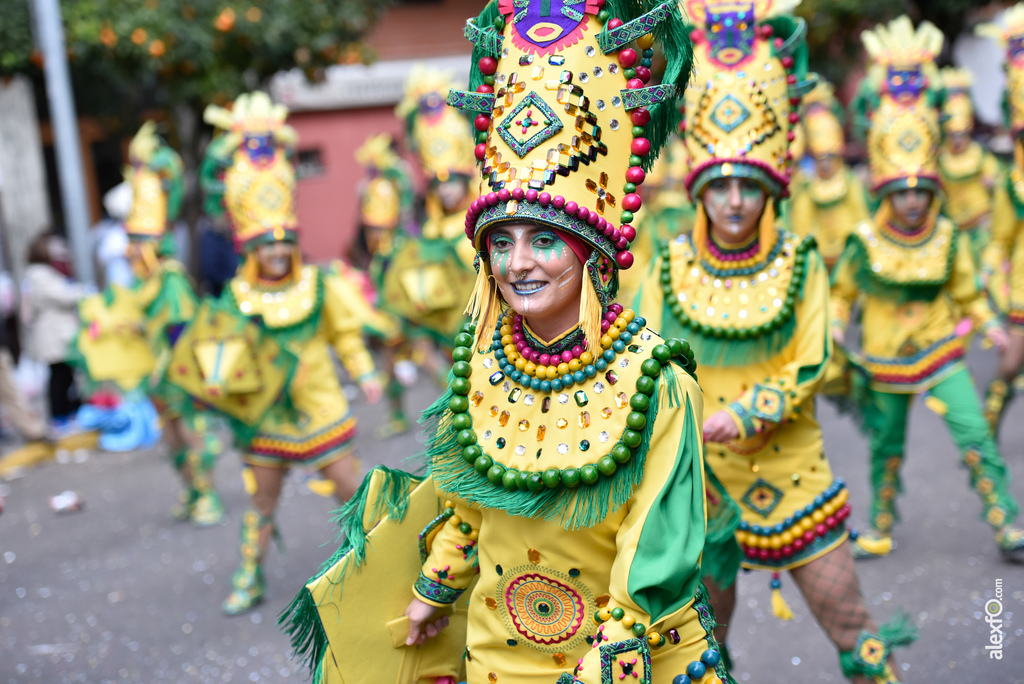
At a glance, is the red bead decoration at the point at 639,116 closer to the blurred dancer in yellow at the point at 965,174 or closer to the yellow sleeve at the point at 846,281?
the yellow sleeve at the point at 846,281

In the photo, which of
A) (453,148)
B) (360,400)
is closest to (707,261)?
(453,148)

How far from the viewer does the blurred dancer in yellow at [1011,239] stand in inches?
229

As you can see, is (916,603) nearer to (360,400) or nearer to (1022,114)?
(1022,114)

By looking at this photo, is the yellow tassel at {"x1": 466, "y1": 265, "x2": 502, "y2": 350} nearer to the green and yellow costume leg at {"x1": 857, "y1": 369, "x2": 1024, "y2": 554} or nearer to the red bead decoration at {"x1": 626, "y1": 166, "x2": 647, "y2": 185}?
the red bead decoration at {"x1": 626, "y1": 166, "x2": 647, "y2": 185}

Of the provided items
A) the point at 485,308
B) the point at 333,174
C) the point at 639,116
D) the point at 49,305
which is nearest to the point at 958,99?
the point at 639,116

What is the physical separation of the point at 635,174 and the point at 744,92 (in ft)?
4.43

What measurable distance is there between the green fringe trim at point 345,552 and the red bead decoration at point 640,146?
109 cm

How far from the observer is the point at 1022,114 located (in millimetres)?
5801

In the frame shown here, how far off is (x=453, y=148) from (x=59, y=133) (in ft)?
14.3

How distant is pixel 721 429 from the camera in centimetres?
302

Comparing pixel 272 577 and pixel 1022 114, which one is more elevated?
pixel 1022 114

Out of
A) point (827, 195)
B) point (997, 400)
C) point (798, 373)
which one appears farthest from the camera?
point (827, 195)

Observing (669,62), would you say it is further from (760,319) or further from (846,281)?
(846,281)

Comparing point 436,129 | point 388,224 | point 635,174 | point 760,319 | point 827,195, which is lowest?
point 388,224
